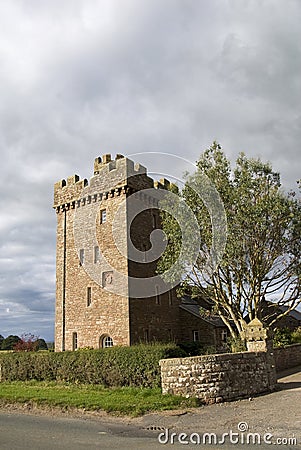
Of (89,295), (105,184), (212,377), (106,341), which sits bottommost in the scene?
(212,377)

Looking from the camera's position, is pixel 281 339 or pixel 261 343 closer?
pixel 261 343

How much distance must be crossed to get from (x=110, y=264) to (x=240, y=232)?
9879 mm

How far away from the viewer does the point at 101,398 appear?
14.8 m

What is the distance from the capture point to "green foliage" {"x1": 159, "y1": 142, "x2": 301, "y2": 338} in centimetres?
2133

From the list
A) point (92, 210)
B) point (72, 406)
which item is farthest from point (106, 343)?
point (72, 406)

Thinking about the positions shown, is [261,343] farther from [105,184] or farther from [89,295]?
[105,184]

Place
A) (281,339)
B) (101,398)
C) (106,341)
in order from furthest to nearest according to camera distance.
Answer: (106,341), (281,339), (101,398)

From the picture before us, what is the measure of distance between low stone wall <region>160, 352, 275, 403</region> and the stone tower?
11.5 meters

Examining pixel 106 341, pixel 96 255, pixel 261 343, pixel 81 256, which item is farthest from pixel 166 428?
pixel 81 256

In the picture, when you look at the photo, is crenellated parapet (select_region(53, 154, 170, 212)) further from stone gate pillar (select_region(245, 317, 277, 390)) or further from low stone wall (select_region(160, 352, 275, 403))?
low stone wall (select_region(160, 352, 275, 403))

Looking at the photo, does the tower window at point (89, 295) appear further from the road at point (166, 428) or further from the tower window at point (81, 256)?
the road at point (166, 428)

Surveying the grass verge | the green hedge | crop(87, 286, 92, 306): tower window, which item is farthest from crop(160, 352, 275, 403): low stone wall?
crop(87, 286, 92, 306): tower window

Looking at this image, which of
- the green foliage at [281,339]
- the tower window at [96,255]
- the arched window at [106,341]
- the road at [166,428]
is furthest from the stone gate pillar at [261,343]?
the tower window at [96,255]

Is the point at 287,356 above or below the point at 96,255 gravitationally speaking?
below
